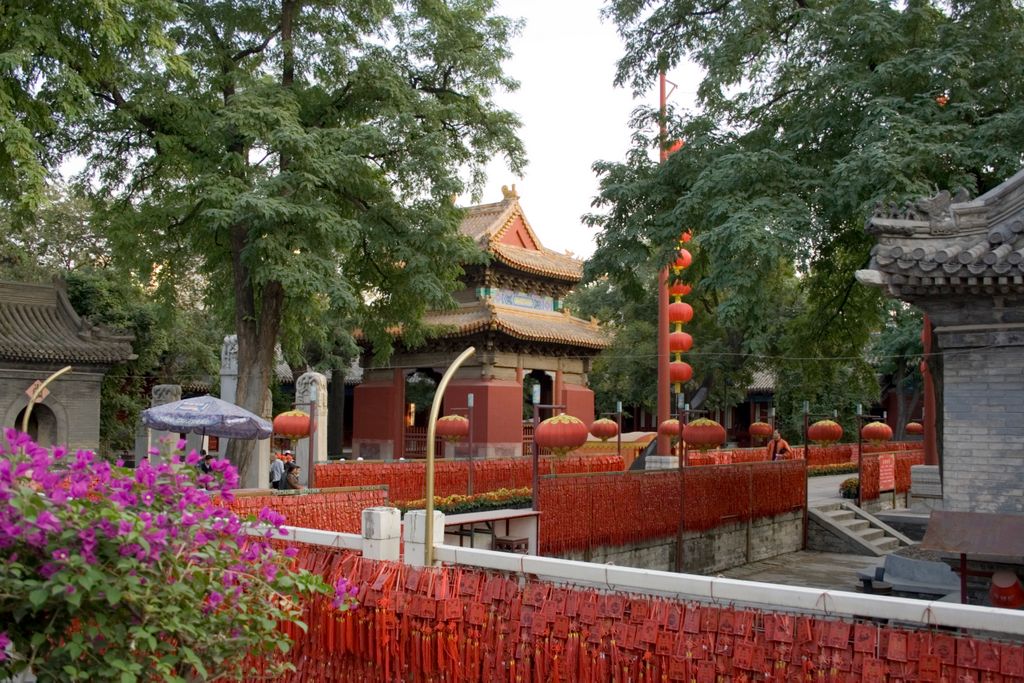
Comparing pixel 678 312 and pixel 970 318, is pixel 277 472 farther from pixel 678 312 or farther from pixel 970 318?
pixel 970 318

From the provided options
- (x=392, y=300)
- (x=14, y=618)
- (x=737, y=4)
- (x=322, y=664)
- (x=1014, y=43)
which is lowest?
(x=322, y=664)

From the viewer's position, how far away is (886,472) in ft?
69.0

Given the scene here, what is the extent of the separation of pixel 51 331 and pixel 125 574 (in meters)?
20.4

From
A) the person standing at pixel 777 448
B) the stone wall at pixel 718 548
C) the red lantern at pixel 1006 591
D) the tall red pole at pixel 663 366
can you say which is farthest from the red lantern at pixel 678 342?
the red lantern at pixel 1006 591

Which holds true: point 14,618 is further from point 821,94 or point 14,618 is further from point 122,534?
point 821,94

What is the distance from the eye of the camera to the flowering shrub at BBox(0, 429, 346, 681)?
3.53m

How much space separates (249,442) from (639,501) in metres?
7.55

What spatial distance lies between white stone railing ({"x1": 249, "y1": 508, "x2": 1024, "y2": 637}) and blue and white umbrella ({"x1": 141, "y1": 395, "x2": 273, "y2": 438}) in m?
6.68

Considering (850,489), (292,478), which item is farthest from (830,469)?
(292,478)

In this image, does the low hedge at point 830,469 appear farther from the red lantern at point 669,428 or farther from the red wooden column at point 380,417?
the red wooden column at point 380,417

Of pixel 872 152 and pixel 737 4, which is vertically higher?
pixel 737 4

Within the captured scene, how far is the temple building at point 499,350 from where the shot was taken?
26891mm

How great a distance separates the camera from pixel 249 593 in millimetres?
4180

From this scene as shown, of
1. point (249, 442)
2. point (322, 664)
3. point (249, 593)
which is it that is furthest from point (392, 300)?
point (249, 593)
